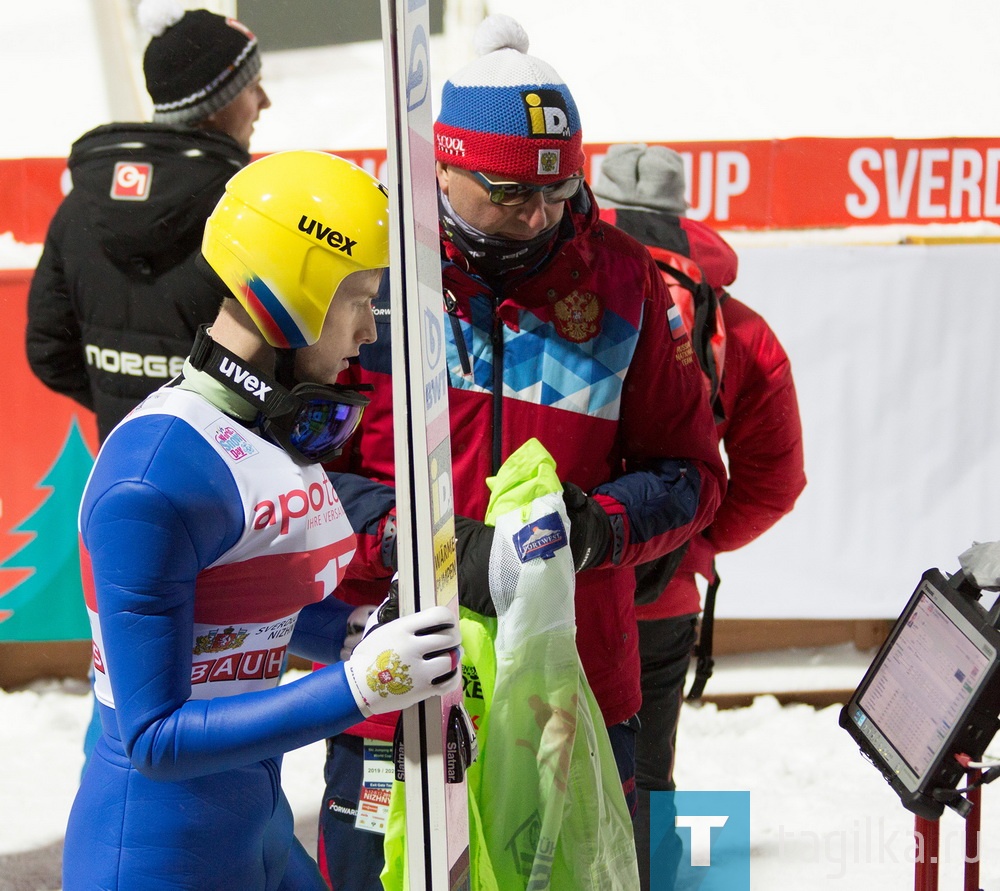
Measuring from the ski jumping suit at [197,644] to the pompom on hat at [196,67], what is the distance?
1568 mm

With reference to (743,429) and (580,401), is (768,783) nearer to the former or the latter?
(743,429)

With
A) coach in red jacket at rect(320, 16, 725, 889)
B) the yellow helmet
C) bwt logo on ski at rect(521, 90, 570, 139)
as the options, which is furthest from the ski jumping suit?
bwt logo on ski at rect(521, 90, 570, 139)

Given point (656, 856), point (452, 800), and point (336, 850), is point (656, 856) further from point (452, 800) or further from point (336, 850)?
point (452, 800)

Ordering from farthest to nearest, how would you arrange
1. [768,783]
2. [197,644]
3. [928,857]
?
[768,783] < [928,857] < [197,644]

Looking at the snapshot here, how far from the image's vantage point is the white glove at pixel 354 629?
74.7 inches

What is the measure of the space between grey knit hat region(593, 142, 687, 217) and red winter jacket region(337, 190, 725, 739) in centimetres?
75

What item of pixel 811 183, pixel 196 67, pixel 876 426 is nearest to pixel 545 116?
pixel 196 67

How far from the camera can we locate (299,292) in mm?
1615

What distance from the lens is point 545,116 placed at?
2072 mm

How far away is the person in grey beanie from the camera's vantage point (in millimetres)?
2801

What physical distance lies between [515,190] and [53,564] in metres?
2.91

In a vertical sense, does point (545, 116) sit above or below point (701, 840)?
above

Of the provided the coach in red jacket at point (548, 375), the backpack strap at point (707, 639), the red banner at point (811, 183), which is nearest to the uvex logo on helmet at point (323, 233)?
the coach in red jacket at point (548, 375)

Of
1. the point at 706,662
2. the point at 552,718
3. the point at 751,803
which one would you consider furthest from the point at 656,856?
the point at 552,718
